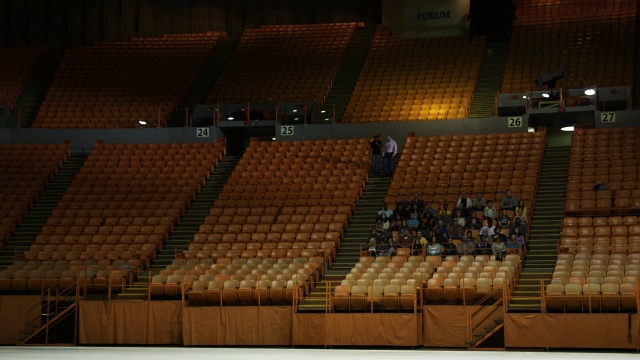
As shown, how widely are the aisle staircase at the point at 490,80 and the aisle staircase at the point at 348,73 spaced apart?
4.07 metres

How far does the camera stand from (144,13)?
35.1 meters

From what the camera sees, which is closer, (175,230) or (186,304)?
(186,304)

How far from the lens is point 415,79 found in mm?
29547

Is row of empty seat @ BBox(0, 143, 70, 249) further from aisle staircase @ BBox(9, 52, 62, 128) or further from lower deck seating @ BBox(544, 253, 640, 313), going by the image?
lower deck seating @ BBox(544, 253, 640, 313)

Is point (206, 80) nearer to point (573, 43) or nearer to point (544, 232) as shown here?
point (573, 43)

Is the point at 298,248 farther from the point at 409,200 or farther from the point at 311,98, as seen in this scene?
the point at 311,98

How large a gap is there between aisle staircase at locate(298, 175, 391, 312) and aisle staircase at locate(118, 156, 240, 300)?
12.1ft

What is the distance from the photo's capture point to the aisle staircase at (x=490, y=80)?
27406 millimetres

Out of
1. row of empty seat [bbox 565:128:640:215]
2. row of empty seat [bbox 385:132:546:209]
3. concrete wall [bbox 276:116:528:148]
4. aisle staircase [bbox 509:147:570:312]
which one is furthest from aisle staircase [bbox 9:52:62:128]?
row of empty seat [bbox 565:128:640:215]

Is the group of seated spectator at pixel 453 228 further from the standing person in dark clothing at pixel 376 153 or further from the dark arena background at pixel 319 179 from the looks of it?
the standing person in dark clothing at pixel 376 153

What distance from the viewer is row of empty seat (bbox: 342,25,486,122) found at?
27.5 m

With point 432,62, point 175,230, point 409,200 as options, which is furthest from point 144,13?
point 409,200

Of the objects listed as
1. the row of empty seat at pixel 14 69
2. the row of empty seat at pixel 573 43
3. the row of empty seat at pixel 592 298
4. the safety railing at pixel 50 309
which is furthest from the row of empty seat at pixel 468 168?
the row of empty seat at pixel 14 69

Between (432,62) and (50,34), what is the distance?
46.9ft
